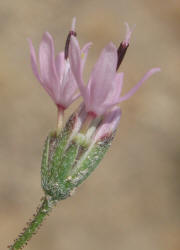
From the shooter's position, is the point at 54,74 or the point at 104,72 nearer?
the point at 104,72

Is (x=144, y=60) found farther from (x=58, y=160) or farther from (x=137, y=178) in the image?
(x=58, y=160)

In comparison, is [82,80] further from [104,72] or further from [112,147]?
[112,147]

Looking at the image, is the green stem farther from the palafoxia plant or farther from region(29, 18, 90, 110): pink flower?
region(29, 18, 90, 110): pink flower

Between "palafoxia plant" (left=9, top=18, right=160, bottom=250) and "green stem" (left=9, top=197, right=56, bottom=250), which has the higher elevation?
"palafoxia plant" (left=9, top=18, right=160, bottom=250)

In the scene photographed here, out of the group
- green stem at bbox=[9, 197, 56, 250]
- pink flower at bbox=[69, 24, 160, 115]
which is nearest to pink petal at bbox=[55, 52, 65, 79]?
pink flower at bbox=[69, 24, 160, 115]

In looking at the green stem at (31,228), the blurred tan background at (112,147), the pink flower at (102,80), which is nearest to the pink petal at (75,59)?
the pink flower at (102,80)

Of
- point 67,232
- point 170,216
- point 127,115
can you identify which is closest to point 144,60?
point 127,115

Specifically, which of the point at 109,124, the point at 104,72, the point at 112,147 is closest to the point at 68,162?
the point at 109,124
